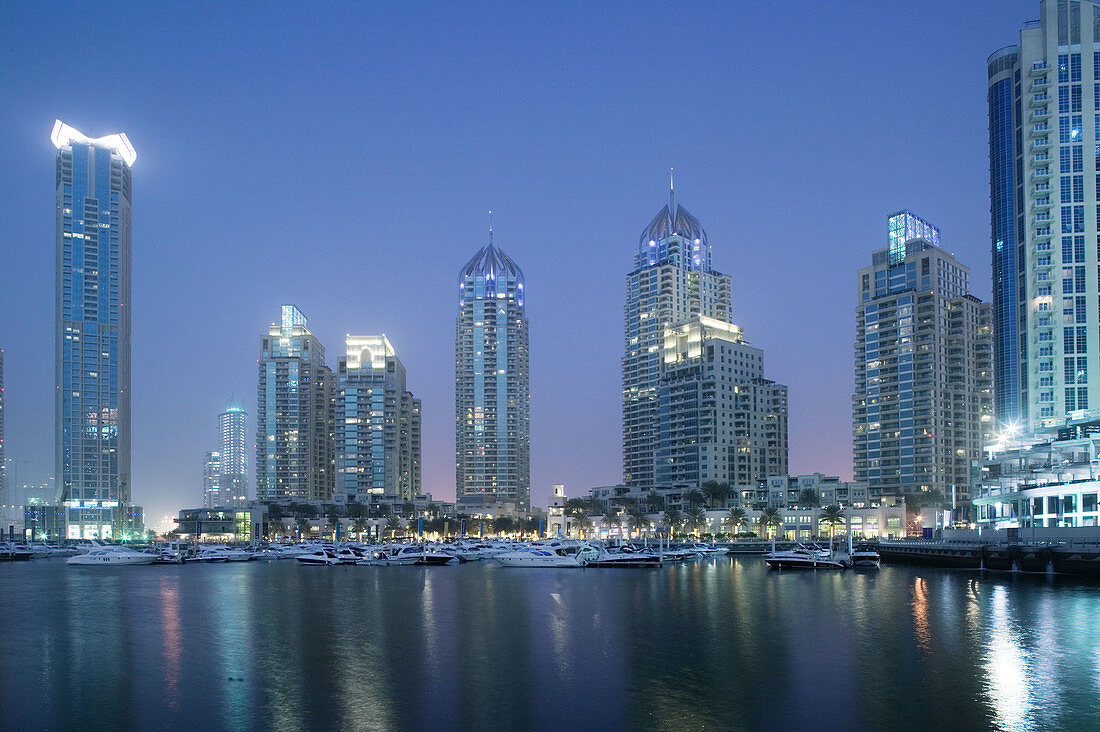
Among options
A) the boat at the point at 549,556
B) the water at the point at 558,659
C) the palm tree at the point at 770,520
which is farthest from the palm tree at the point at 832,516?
the water at the point at 558,659

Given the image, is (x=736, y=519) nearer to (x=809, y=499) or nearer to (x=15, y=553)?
(x=809, y=499)

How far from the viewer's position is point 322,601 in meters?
75.2

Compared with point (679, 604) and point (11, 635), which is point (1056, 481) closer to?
point (679, 604)

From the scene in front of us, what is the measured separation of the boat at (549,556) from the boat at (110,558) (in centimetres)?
6342

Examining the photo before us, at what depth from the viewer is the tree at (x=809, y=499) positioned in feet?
630

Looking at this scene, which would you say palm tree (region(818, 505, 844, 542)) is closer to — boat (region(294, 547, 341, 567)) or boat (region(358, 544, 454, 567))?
boat (region(358, 544, 454, 567))

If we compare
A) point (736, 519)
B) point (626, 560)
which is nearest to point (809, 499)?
point (736, 519)

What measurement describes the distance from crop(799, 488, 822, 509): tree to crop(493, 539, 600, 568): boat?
240 feet

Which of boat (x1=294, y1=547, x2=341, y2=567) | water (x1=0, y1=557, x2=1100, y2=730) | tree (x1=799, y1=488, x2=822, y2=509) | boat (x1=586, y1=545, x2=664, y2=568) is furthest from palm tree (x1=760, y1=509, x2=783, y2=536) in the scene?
water (x1=0, y1=557, x2=1100, y2=730)

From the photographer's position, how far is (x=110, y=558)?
15088cm

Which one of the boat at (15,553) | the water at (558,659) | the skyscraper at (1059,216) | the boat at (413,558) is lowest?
the boat at (15,553)

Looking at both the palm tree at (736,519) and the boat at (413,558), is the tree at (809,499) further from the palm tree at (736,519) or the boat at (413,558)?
the boat at (413,558)

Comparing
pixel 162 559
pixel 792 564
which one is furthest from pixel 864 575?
pixel 162 559

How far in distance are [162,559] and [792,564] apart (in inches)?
4020
